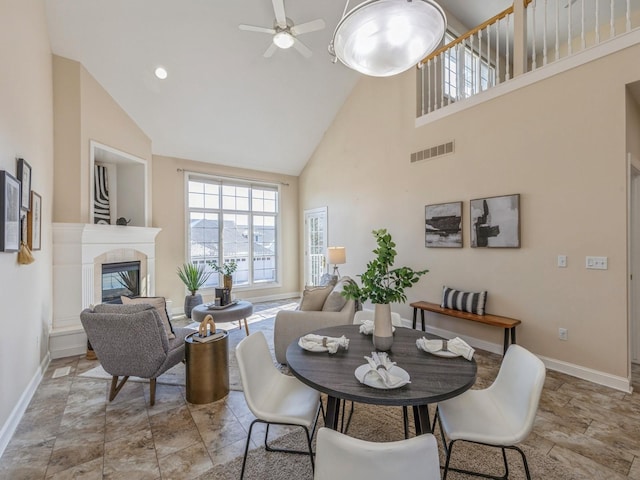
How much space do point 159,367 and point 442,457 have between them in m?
2.25

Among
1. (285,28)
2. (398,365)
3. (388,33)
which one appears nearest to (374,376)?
(398,365)

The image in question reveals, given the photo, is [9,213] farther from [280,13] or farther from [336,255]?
[336,255]

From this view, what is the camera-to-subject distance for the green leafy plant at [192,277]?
5398 millimetres

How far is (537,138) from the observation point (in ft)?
11.1

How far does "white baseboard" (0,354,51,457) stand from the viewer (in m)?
2.11

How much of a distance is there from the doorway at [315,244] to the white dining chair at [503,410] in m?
4.89

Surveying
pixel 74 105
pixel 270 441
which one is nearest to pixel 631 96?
pixel 270 441

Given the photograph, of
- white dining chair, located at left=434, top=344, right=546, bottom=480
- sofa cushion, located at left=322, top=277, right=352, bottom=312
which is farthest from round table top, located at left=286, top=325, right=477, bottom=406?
sofa cushion, located at left=322, top=277, right=352, bottom=312

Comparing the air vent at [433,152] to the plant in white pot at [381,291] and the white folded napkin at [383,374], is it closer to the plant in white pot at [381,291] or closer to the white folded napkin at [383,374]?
the plant in white pot at [381,291]

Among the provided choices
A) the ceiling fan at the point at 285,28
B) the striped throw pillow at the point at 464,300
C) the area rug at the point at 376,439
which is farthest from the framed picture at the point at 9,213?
the striped throw pillow at the point at 464,300

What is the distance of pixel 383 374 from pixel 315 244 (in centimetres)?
565

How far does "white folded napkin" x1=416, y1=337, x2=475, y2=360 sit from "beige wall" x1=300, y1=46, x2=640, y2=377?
2172 millimetres

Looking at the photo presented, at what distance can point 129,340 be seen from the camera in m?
2.48

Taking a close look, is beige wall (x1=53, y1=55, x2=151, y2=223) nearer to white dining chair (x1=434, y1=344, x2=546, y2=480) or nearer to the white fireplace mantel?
the white fireplace mantel
